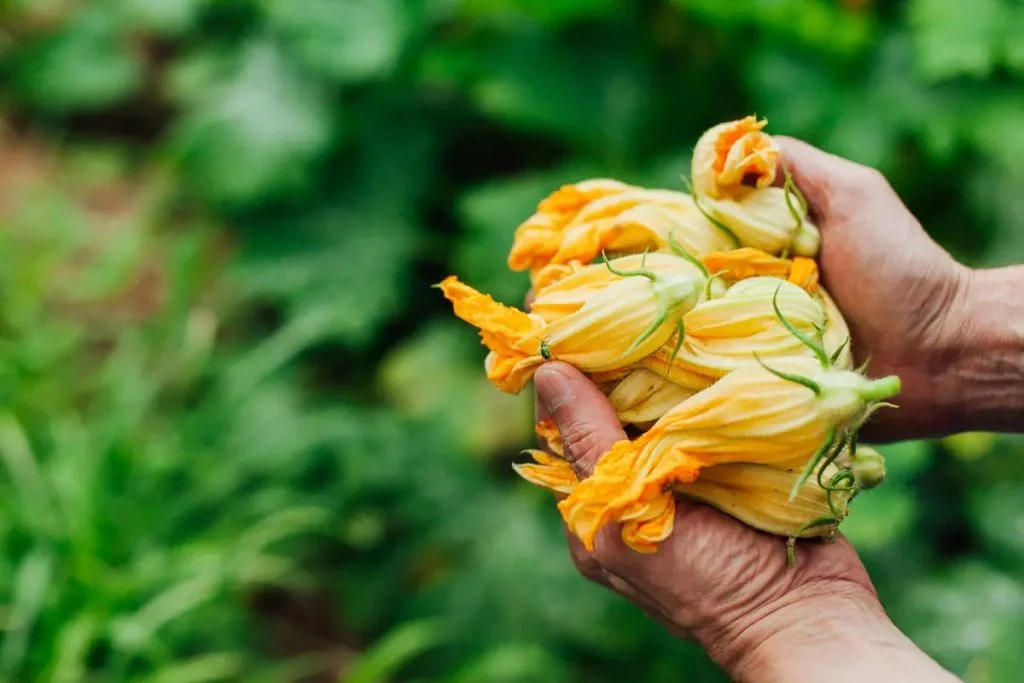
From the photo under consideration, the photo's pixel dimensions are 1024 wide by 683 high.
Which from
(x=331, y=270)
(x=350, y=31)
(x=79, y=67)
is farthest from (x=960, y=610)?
(x=79, y=67)

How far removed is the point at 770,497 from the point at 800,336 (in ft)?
0.73

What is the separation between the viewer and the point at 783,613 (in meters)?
1.20

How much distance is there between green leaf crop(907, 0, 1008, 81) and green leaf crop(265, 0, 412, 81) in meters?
1.43

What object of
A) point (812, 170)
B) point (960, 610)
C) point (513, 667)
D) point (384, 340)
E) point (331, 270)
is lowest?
point (513, 667)

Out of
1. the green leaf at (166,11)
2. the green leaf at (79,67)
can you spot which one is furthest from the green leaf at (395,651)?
the green leaf at (79,67)

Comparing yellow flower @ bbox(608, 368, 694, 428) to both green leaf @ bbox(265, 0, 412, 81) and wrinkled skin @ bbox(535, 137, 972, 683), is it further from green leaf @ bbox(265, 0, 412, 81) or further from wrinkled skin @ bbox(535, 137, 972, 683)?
green leaf @ bbox(265, 0, 412, 81)

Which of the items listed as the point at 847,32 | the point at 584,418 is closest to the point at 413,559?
the point at 584,418

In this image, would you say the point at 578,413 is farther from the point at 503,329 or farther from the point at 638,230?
the point at 638,230

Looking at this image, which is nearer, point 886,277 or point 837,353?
point 837,353

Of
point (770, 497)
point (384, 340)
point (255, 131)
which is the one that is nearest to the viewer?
point (770, 497)

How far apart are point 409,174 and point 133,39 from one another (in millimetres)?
1692

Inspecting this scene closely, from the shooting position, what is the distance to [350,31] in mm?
2936

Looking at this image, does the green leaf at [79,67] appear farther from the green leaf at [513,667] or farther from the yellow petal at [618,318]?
the yellow petal at [618,318]

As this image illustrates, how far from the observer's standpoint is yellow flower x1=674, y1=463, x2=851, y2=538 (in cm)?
116
